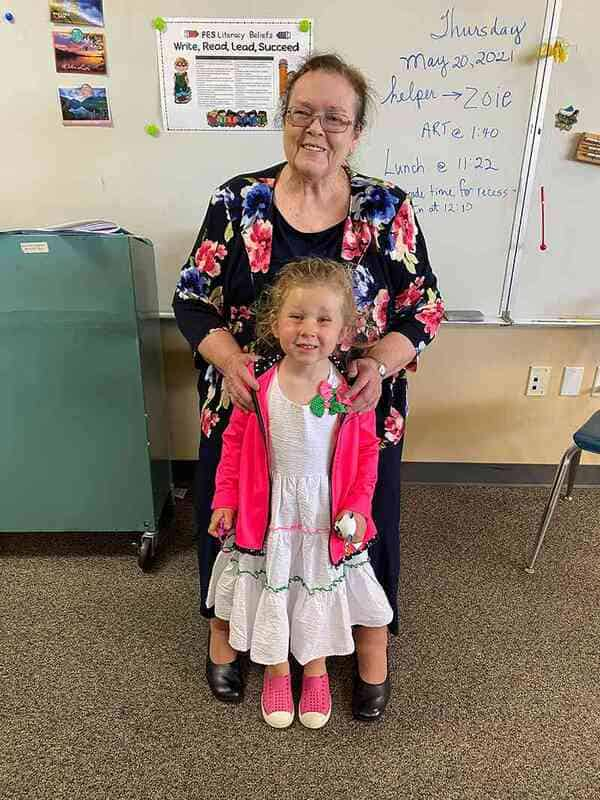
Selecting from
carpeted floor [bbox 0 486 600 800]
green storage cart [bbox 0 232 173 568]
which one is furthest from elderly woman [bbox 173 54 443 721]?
green storage cart [bbox 0 232 173 568]

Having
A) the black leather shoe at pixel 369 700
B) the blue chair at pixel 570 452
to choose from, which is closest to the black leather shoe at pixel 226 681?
the black leather shoe at pixel 369 700

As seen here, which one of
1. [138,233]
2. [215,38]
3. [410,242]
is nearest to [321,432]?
[410,242]

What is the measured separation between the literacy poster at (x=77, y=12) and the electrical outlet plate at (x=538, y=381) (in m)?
1.83

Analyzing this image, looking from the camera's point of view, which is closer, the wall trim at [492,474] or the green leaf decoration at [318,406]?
the green leaf decoration at [318,406]

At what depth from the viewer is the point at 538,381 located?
2.03 metres

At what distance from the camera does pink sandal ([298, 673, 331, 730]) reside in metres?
1.15

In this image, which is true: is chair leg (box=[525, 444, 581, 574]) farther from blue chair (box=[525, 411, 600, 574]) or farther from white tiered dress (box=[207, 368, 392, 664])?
white tiered dress (box=[207, 368, 392, 664])

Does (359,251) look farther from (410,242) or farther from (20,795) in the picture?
(20,795)

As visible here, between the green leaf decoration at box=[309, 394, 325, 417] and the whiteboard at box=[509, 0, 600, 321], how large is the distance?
1.18 m

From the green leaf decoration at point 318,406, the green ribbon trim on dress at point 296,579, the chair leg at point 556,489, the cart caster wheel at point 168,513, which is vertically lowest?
the cart caster wheel at point 168,513

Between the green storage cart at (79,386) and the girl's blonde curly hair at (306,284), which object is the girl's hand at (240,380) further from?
the green storage cart at (79,386)

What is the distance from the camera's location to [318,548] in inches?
42.1

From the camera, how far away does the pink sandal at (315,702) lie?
45.4 inches

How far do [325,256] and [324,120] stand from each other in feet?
0.82
